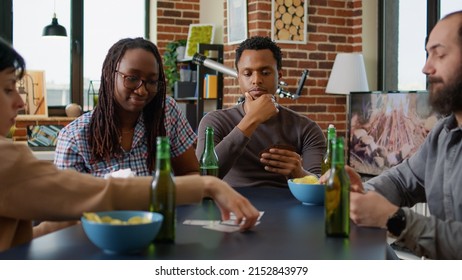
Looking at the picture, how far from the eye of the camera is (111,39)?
6.20m

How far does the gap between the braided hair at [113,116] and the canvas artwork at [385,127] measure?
2.11 metres

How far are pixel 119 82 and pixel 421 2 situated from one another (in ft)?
11.0

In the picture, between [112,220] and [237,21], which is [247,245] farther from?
[237,21]

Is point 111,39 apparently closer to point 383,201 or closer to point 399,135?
point 399,135

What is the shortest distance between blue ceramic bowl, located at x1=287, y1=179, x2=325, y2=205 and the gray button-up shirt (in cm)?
25

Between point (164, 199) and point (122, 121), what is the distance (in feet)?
3.31

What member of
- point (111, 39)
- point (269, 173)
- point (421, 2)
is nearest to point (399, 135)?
point (421, 2)

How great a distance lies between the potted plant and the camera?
5984mm

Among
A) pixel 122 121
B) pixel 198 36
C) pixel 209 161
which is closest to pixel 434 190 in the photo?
pixel 209 161

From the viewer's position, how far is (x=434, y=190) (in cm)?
177

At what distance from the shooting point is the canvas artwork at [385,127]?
12.9ft

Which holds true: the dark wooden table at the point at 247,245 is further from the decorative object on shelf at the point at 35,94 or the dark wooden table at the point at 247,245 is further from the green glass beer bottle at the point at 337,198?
the decorative object on shelf at the point at 35,94

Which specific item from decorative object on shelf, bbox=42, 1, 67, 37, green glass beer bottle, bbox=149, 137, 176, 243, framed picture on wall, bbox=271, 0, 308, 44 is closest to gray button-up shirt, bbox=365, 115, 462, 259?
A: green glass beer bottle, bbox=149, 137, 176, 243

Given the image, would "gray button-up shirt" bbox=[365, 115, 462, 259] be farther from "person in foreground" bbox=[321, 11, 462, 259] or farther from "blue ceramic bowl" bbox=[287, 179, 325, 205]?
"blue ceramic bowl" bbox=[287, 179, 325, 205]
